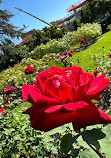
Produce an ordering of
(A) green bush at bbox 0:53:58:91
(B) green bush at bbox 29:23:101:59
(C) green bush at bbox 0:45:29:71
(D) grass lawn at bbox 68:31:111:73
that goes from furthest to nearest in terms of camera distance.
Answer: (C) green bush at bbox 0:45:29:71 < (B) green bush at bbox 29:23:101:59 < (A) green bush at bbox 0:53:58:91 < (D) grass lawn at bbox 68:31:111:73

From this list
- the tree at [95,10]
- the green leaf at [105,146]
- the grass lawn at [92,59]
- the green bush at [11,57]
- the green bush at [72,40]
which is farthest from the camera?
the green bush at [11,57]

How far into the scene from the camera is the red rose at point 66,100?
10.8 inches

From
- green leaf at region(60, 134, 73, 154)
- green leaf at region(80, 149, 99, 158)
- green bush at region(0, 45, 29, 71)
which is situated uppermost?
green bush at region(0, 45, 29, 71)

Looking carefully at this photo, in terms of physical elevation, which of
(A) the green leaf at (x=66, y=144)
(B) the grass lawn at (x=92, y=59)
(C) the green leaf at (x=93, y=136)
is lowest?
(B) the grass lawn at (x=92, y=59)

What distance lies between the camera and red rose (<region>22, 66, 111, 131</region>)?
0.27 meters

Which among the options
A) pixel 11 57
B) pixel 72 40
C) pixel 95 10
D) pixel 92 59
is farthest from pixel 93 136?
pixel 95 10

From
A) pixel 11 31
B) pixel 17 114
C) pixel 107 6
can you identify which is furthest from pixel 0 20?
pixel 17 114

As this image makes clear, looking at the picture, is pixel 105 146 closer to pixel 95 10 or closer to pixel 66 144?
pixel 66 144

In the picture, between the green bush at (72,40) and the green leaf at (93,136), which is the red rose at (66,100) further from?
the green bush at (72,40)

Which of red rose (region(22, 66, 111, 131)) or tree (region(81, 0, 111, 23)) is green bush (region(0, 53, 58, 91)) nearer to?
red rose (region(22, 66, 111, 131))

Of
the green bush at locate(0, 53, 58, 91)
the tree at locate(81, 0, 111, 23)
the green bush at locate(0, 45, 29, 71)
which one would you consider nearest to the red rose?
the green bush at locate(0, 53, 58, 91)

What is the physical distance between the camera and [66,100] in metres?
0.30

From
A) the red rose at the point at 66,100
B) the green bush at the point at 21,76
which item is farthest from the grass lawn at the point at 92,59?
the red rose at the point at 66,100

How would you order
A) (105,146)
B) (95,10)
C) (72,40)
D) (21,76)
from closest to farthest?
(105,146) → (21,76) → (72,40) → (95,10)
